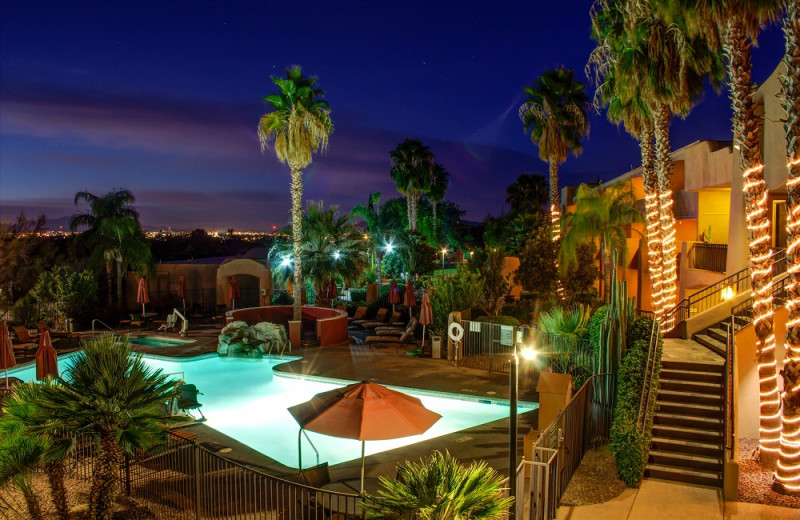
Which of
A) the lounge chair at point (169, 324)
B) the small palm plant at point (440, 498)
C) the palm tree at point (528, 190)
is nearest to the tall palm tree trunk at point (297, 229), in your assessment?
the lounge chair at point (169, 324)

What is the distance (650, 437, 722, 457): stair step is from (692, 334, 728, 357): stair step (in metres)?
3.33

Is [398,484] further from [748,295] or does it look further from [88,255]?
[88,255]

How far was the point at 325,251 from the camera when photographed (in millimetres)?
26000

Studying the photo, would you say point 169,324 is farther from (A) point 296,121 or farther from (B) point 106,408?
(B) point 106,408

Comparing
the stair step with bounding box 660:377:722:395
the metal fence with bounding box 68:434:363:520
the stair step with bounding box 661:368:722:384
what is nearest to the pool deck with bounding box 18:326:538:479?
the metal fence with bounding box 68:434:363:520

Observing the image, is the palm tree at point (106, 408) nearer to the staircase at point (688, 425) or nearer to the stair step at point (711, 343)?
the staircase at point (688, 425)

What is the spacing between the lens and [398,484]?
18.5 ft

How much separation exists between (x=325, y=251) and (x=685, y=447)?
17899 mm

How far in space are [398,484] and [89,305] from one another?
1007 inches

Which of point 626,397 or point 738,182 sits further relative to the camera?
point 738,182

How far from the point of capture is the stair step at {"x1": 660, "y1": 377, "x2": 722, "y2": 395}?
12188mm

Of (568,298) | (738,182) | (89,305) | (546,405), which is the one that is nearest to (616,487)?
(546,405)

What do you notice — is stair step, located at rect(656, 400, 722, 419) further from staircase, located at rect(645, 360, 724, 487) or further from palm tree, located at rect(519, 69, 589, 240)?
palm tree, located at rect(519, 69, 589, 240)

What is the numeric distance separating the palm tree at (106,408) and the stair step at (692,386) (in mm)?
10322
